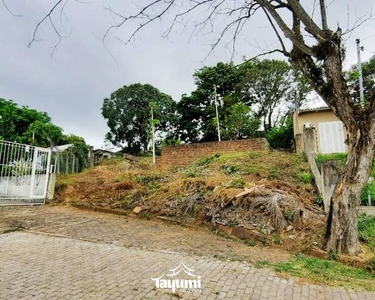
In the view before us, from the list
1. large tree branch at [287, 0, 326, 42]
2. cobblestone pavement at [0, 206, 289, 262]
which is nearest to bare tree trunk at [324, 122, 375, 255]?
cobblestone pavement at [0, 206, 289, 262]

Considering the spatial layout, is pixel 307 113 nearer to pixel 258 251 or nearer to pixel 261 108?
pixel 261 108

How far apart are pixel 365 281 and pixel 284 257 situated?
1.22 meters

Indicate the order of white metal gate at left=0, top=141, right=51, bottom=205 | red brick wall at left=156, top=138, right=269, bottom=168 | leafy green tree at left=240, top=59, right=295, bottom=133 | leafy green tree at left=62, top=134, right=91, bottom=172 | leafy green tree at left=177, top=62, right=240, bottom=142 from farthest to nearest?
leafy green tree at left=177, top=62, right=240, bottom=142
leafy green tree at left=240, top=59, right=295, bottom=133
red brick wall at left=156, top=138, right=269, bottom=168
leafy green tree at left=62, top=134, right=91, bottom=172
white metal gate at left=0, top=141, right=51, bottom=205

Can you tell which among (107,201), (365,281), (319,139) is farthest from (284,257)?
(319,139)

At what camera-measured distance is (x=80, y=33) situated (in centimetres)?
380

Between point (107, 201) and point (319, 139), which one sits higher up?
point (319, 139)

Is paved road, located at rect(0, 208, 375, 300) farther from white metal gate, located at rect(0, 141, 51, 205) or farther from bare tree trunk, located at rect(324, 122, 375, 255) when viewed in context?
white metal gate, located at rect(0, 141, 51, 205)

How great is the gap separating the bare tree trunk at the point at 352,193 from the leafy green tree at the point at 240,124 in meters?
16.4

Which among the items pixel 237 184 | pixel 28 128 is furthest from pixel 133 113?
pixel 237 184

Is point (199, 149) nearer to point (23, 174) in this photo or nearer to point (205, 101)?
point (23, 174)

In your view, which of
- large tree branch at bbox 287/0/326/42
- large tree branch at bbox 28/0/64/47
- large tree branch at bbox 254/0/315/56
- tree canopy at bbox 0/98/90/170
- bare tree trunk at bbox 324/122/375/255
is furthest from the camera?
tree canopy at bbox 0/98/90/170

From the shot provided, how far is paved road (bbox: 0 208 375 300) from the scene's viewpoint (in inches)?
112

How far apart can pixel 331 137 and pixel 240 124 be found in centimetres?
775

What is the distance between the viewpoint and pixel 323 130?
46.8 ft
